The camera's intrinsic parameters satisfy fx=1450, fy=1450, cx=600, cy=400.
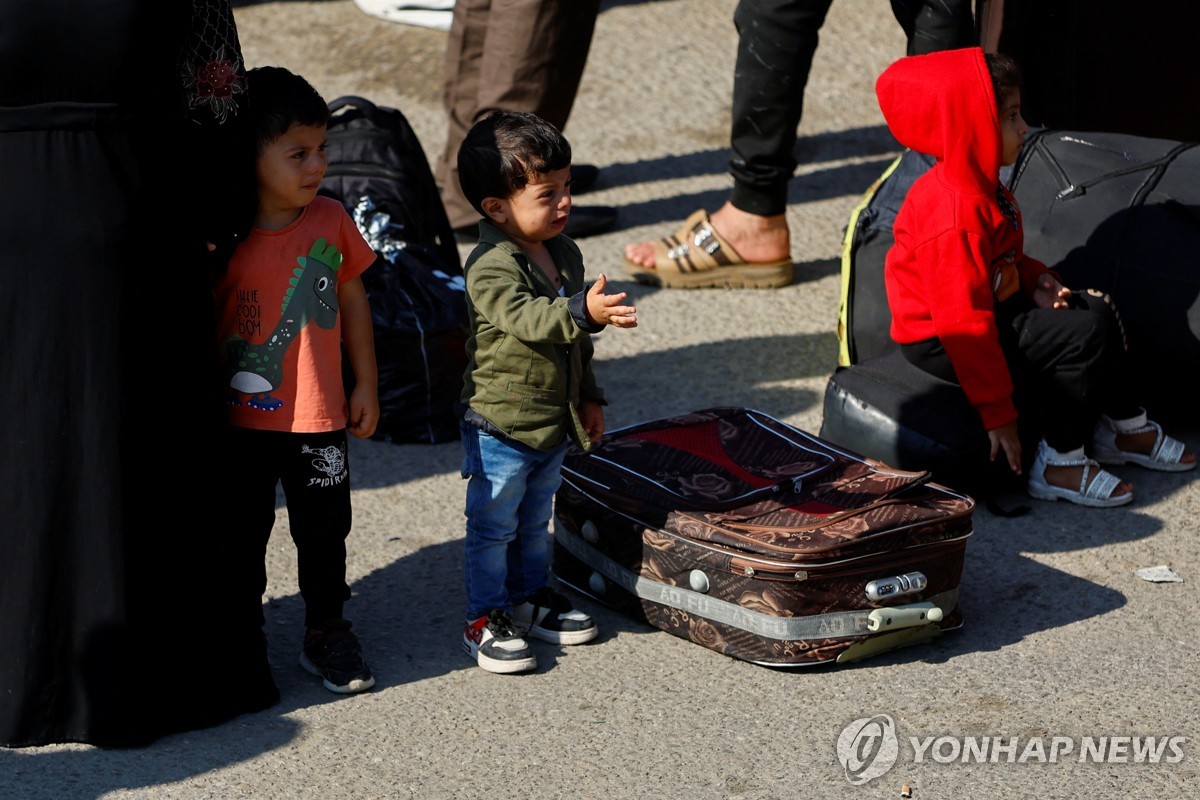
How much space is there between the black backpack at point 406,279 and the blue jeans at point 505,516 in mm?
899

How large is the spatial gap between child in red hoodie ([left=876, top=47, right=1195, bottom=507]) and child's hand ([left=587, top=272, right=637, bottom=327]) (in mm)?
1138

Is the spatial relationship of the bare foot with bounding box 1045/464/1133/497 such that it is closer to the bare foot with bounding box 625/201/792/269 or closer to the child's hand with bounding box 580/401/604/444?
the child's hand with bounding box 580/401/604/444

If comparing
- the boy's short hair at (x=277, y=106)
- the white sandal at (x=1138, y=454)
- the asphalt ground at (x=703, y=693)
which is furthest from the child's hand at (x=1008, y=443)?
the boy's short hair at (x=277, y=106)

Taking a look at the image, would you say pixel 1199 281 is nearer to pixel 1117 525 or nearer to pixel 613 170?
pixel 1117 525

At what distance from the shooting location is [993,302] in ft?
12.0

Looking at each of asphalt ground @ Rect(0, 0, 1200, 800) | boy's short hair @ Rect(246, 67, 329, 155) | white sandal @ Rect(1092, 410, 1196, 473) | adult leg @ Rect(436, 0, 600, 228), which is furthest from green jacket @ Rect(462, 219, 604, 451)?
adult leg @ Rect(436, 0, 600, 228)

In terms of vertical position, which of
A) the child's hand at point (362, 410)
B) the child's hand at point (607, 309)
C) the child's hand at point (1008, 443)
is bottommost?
the child's hand at point (1008, 443)

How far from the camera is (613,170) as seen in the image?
243 inches

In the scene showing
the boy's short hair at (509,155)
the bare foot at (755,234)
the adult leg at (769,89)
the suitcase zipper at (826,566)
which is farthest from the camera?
the bare foot at (755,234)

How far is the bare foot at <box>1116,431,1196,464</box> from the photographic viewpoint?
4004 mm

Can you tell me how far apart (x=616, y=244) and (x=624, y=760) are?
2.96 meters

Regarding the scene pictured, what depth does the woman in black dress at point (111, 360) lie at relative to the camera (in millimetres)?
2586

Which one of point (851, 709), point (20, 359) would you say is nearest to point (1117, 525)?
point (851, 709)

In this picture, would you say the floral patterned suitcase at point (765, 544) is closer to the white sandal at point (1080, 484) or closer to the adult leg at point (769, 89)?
the white sandal at point (1080, 484)
